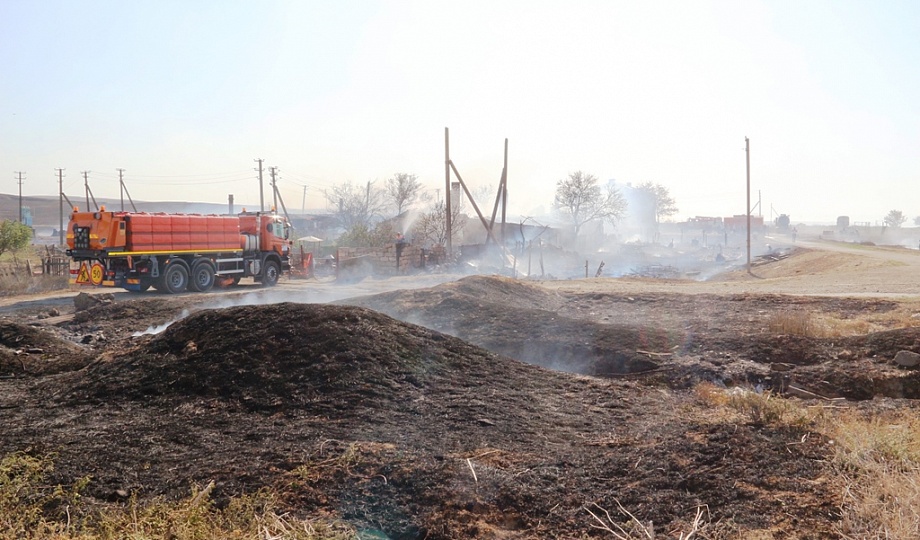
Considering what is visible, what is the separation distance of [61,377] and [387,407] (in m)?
4.51

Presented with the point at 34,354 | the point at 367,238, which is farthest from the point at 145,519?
the point at 367,238

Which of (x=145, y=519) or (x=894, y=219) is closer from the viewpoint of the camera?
(x=145, y=519)

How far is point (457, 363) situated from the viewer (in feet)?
28.1

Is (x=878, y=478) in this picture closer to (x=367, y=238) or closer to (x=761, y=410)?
(x=761, y=410)

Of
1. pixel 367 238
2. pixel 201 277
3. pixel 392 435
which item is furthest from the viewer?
pixel 367 238

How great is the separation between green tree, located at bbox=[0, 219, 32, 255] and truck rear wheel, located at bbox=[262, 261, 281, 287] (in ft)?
43.0

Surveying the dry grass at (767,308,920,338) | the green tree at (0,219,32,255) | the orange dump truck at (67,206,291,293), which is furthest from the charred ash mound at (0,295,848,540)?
the green tree at (0,219,32,255)

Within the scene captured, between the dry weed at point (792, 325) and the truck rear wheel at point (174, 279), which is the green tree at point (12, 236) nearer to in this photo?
the truck rear wheel at point (174, 279)

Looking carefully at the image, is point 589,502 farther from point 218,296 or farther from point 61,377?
point 218,296

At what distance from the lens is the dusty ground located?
4.89m

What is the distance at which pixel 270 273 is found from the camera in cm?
2666

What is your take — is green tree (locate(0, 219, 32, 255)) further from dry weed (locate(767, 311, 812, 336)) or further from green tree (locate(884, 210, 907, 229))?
green tree (locate(884, 210, 907, 229))

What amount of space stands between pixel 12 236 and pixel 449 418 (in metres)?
31.2

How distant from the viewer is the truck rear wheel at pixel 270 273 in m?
26.4
